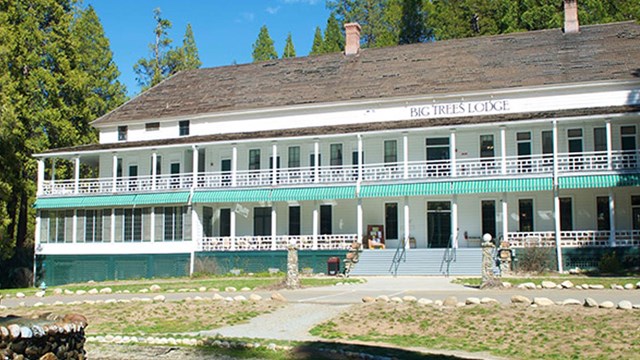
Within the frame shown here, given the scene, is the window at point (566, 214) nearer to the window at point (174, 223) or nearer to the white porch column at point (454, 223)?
the white porch column at point (454, 223)

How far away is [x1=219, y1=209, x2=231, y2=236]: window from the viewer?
42781 mm

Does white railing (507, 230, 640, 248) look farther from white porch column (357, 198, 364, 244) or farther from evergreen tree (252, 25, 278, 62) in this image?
evergreen tree (252, 25, 278, 62)

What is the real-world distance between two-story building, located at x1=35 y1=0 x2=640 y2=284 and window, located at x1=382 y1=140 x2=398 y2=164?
0.26 feet

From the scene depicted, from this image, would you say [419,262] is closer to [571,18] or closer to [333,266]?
[333,266]

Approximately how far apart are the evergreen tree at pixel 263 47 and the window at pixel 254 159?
36713mm

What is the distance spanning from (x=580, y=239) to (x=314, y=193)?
1290cm

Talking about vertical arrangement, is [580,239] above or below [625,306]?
above

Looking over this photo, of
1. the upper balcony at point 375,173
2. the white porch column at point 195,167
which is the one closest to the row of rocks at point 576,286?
the upper balcony at point 375,173

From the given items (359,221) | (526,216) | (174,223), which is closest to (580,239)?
(526,216)

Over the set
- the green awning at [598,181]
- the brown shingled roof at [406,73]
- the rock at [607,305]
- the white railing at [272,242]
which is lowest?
the rock at [607,305]

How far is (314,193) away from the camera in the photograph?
3841cm

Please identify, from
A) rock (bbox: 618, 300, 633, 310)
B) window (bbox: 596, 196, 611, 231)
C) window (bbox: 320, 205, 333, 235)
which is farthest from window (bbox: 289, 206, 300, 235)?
rock (bbox: 618, 300, 633, 310)

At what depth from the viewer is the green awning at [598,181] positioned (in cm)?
3238

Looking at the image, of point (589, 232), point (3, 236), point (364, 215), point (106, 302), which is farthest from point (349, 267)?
point (3, 236)
